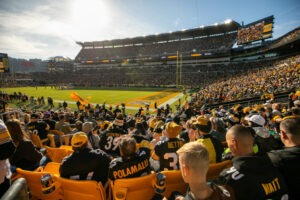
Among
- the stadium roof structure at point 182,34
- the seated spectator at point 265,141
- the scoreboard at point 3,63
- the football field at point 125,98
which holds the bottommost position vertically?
the football field at point 125,98

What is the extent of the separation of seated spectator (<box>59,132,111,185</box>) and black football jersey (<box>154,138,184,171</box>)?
43.0 inches

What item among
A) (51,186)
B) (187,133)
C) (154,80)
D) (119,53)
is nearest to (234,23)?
(154,80)

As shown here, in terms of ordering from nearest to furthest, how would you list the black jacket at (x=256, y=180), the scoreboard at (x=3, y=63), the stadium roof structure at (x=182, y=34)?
1. the black jacket at (x=256, y=180)
2. the scoreboard at (x=3, y=63)
3. the stadium roof structure at (x=182, y=34)

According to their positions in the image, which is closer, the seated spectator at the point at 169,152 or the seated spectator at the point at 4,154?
the seated spectator at the point at 4,154

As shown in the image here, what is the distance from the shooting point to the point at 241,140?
→ 2.04 m

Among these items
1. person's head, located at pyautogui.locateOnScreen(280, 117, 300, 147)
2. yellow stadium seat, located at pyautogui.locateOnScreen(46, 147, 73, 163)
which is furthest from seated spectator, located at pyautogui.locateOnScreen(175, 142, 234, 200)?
yellow stadium seat, located at pyautogui.locateOnScreen(46, 147, 73, 163)

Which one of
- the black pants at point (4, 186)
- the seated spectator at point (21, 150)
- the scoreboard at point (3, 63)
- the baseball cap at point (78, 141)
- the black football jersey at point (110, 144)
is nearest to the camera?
the black pants at point (4, 186)

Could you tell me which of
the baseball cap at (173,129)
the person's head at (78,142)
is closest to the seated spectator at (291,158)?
the baseball cap at (173,129)

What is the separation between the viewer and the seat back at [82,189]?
2.32 m

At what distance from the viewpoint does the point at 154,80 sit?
54031 millimetres

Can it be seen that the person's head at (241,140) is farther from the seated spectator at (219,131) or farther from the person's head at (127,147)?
the seated spectator at (219,131)

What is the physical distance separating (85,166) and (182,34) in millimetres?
69019

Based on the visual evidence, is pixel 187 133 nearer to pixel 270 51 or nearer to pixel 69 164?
pixel 69 164

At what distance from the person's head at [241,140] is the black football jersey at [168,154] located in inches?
47.9
